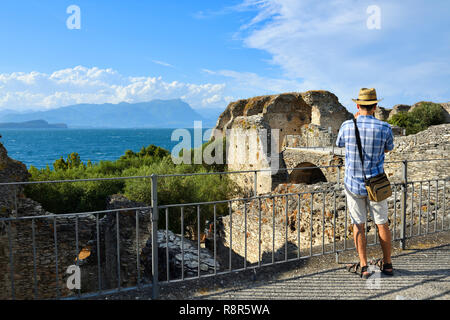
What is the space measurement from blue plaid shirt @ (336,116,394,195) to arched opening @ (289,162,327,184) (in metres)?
15.4

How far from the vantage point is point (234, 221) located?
463 inches

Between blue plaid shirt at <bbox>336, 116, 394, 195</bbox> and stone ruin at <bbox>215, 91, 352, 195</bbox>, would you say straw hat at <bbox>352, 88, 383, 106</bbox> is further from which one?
stone ruin at <bbox>215, 91, 352, 195</bbox>

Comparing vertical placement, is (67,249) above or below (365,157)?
below

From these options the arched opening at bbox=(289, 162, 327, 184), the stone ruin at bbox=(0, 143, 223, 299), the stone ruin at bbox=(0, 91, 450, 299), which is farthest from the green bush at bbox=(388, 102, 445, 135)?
the stone ruin at bbox=(0, 143, 223, 299)

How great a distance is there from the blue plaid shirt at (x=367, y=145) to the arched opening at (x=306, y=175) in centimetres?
1539

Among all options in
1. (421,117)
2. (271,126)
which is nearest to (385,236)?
(271,126)

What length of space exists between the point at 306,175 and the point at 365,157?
17.0 metres

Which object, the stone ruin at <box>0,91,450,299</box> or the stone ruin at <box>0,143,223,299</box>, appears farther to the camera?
the stone ruin at <box>0,143,223,299</box>

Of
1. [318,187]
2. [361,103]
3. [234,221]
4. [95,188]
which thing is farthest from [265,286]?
[95,188]

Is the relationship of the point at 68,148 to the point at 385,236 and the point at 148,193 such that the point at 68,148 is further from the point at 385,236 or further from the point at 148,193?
the point at 385,236

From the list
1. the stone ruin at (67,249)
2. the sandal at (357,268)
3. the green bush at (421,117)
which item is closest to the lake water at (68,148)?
the stone ruin at (67,249)

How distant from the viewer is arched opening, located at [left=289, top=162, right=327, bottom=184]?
19484 mm

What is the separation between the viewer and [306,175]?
66.7 ft

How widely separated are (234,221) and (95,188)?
1142 cm
